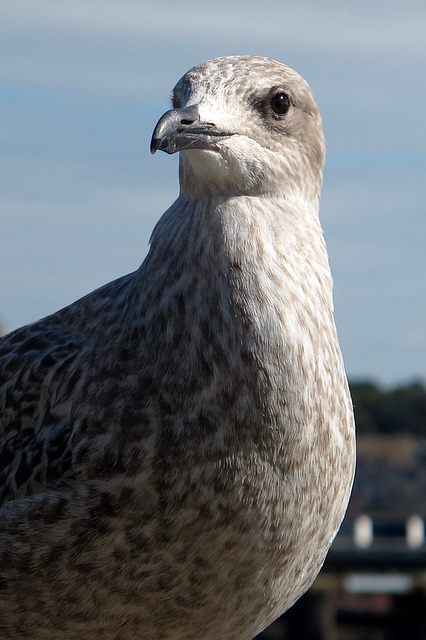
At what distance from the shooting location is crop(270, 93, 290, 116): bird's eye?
15.9 ft

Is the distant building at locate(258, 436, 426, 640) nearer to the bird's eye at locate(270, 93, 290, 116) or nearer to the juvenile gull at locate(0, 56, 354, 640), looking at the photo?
the juvenile gull at locate(0, 56, 354, 640)

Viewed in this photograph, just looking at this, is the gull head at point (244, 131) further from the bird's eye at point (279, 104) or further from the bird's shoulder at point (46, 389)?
the bird's shoulder at point (46, 389)

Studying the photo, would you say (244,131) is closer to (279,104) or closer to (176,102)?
(279,104)

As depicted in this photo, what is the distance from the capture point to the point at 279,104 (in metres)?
4.88

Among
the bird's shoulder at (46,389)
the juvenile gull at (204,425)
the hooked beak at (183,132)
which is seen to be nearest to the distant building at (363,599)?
the bird's shoulder at (46,389)

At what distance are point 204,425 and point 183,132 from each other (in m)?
1.06

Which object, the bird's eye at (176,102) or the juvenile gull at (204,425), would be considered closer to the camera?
the juvenile gull at (204,425)

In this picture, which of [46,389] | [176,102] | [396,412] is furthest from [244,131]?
[396,412]

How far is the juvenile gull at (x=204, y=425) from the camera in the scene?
4.42m

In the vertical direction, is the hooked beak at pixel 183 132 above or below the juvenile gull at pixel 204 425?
above

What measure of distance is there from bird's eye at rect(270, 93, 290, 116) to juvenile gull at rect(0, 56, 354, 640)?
21mm

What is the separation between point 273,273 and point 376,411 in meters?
56.6

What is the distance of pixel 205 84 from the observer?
4.68m

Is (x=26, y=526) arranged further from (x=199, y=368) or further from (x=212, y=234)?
(x=212, y=234)
